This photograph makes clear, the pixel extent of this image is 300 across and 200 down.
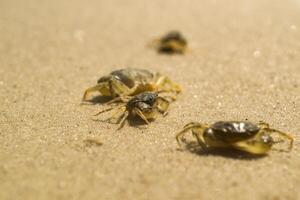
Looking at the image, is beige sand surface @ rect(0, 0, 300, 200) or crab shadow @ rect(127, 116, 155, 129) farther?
crab shadow @ rect(127, 116, 155, 129)

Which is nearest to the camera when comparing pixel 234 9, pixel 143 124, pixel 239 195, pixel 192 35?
pixel 239 195

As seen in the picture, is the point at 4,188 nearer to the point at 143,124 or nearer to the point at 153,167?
the point at 153,167

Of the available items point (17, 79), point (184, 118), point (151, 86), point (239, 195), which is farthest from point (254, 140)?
point (17, 79)

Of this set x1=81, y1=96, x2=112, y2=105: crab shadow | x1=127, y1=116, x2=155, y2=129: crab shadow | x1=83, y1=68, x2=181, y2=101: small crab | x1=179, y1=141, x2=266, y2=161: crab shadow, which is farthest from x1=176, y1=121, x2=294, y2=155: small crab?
x1=81, y1=96, x2=112, y2=105: crab shadow

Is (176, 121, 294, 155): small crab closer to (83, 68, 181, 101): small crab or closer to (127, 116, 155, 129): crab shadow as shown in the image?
(127, 116, 155, 129): crab shadow

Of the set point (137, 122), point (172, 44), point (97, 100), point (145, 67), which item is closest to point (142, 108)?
point (137, 122)
